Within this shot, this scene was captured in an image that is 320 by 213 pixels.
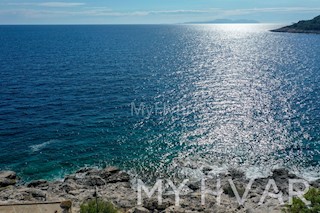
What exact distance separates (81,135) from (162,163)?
852 inches

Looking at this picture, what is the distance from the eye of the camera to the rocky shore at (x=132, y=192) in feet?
161

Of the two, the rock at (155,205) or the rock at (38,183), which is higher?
the rock at (38,183)

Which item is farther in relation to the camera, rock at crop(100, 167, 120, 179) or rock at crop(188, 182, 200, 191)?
rock at crop(100, 167, 120, 179)

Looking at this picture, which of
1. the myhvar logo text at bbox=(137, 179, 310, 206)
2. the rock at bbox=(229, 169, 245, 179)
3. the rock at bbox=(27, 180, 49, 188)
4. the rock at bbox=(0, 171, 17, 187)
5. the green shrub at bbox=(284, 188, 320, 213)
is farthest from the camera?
the rock at bbox=(229, 169, 245, 179)

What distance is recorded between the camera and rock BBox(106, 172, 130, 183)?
5778 cm

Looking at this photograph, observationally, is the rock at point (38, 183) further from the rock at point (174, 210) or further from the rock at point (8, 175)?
the rock at point (174, 210)

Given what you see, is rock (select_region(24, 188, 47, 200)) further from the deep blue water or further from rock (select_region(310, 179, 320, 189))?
rock (select_region(310, 179, 320, 189))

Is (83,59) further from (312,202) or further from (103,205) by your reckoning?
(312,202)

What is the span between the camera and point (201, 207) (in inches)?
1927

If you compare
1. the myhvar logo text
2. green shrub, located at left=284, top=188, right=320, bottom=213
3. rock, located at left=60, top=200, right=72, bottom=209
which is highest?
green shrub, located at left=284, top=188, right=320, bottom=213

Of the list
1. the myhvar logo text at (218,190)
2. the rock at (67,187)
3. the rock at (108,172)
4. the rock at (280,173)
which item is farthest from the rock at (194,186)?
the rock at (67,187)

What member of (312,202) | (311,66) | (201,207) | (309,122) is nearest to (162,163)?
(201,207)

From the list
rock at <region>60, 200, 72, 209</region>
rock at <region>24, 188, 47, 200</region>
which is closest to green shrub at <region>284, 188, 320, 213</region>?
rock at <region>60, 200, 72, 209</region>

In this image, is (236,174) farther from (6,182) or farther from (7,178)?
(7,178)
